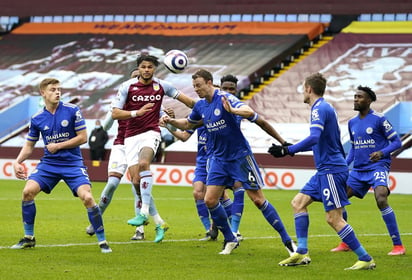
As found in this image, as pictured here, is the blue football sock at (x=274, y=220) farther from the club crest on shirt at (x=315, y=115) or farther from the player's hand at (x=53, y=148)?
the player's hand at (x=53, y=148)

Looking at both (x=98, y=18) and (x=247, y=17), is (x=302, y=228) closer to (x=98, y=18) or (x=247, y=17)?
(x=247, y=17)

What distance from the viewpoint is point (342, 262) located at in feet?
37.0

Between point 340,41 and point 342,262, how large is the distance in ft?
102

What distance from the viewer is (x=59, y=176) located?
1191 centimetres

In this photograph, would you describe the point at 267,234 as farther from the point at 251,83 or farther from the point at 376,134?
the point at 251,83

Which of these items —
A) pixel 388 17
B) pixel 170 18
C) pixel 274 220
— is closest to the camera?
pixel 274 220

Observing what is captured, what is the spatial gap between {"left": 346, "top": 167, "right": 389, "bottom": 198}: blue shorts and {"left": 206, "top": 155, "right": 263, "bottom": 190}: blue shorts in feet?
5.30

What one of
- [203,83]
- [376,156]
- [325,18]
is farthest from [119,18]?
[203,83]

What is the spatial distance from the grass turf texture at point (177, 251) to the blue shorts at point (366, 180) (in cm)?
86

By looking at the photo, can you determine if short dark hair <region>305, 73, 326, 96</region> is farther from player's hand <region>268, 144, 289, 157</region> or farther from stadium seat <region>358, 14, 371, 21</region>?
stadium seat <region>358, 14, 371, 21</region>

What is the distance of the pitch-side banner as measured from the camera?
89.9ft

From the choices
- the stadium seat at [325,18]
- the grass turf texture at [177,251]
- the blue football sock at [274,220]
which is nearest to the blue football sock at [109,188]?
the grass turf texture at [177,251]

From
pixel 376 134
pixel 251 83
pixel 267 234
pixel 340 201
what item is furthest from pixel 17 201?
pixel 251 83

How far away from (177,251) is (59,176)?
5.86 ft
